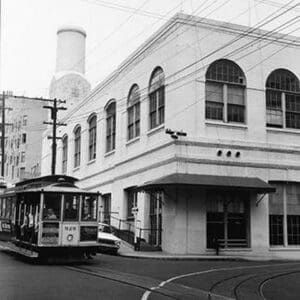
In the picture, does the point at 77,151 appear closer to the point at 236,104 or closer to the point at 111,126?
the point at 111,126

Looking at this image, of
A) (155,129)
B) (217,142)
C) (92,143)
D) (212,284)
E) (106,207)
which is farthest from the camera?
(92,143)

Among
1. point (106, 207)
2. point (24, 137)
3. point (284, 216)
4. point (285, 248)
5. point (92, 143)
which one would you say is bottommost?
point (285, 248)

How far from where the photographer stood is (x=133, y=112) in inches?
1378

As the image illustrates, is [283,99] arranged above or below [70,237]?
above

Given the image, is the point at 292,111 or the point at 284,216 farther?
the point at 292,111

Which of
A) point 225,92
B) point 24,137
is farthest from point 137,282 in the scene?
point 24,137

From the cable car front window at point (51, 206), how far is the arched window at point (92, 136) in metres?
22.7

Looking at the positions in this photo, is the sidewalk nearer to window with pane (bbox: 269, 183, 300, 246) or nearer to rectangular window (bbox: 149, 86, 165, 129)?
window with pane (bbox: 269, 183, 300, 246)

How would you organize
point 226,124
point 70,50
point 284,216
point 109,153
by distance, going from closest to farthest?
point 226,124
point 284,216
point 109,153
point 70,50

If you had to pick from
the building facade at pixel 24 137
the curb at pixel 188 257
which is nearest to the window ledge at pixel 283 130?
the curb at pixel 188 257

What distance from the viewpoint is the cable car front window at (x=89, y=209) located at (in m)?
20.3

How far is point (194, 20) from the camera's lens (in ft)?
96.8

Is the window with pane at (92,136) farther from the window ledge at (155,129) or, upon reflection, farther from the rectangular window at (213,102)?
the rectangular window at (213,102)

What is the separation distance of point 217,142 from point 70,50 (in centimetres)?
3428
